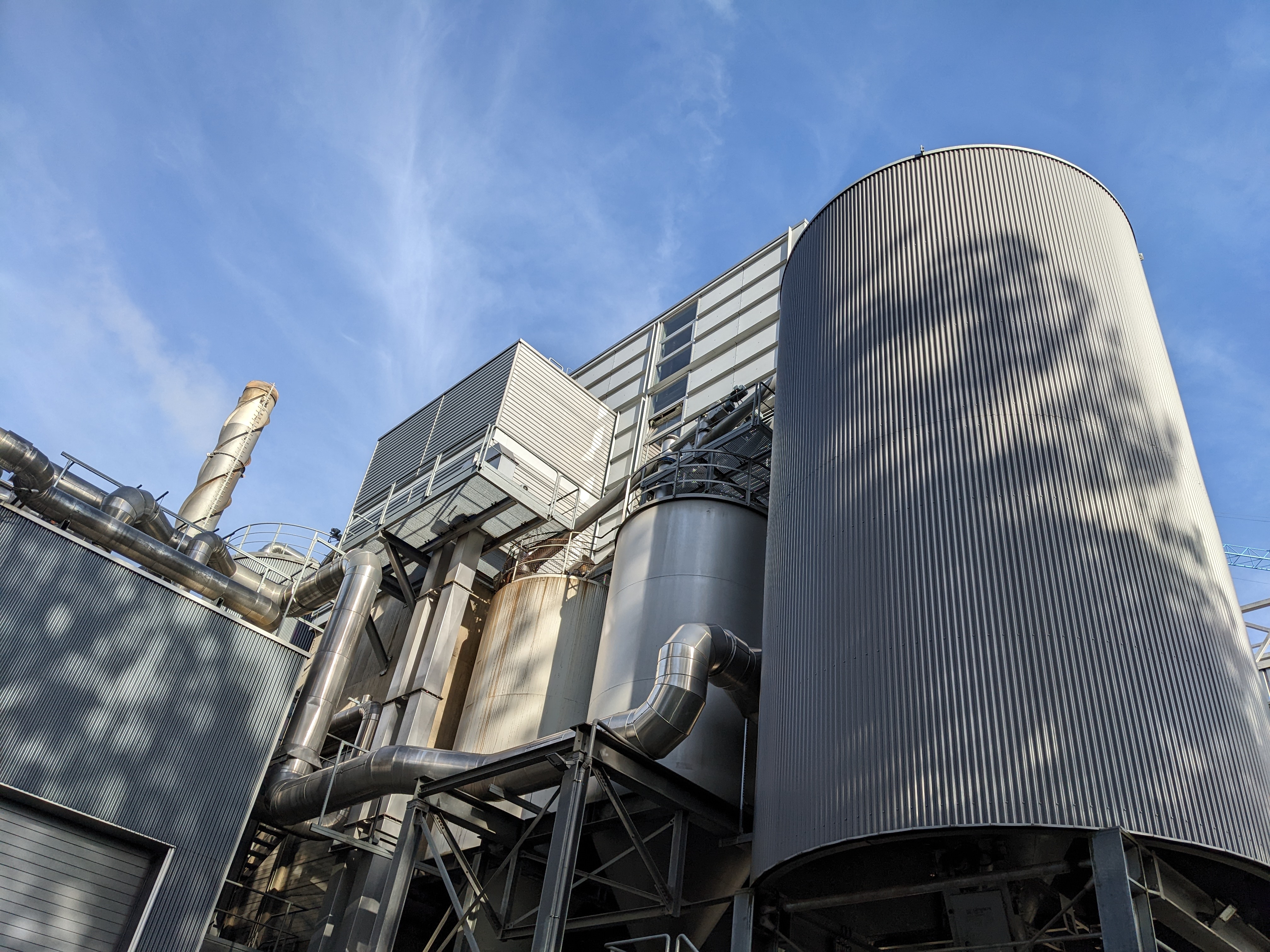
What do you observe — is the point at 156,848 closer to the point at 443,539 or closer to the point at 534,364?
the point at 443,539

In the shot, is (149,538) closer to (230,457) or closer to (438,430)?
(438,430)

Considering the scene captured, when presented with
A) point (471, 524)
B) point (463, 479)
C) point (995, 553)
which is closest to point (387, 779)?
point (471, 524)

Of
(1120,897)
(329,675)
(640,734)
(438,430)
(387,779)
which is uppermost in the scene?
(438,430)

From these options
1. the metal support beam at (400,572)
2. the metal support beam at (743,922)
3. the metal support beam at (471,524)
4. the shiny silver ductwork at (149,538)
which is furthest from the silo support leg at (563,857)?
the shiny silver ductwork at (149,538)

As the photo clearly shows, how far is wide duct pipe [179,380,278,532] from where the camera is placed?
40.8m

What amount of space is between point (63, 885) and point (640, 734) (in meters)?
12.7

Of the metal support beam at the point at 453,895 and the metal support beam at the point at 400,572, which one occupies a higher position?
Answer: the metal support beam at the point at 400,572

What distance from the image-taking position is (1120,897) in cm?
1115

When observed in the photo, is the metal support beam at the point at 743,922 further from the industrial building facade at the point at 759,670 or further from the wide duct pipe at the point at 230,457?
the wide duct pipe at the point at 230,457

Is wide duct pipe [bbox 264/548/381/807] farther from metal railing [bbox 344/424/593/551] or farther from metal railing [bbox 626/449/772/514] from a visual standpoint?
metal railing [bbox 626/449/772/514]

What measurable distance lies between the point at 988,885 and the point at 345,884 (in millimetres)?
15843

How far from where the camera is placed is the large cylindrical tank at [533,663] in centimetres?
2420

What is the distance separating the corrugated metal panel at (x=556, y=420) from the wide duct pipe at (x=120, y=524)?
9335 millimetres

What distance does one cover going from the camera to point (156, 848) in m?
21.1
